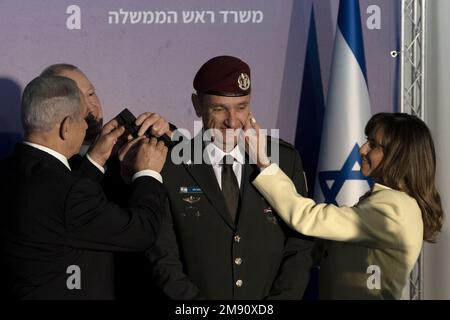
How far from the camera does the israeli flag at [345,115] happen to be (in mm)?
4059

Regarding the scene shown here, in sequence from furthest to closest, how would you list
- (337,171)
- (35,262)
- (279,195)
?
1. (337,171)
2. (279,195)
3. (35,262)

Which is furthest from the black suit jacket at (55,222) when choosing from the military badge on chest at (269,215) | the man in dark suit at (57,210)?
the military badge on chest at (269,215)

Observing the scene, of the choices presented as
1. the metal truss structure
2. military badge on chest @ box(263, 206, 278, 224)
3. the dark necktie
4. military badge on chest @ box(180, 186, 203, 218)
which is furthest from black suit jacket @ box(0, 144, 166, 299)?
the metal truss structure

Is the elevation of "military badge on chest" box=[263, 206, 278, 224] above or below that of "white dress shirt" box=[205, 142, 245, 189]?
below

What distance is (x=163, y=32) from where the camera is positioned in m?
4.27

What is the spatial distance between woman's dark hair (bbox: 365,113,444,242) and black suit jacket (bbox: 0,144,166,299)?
843 millimetres

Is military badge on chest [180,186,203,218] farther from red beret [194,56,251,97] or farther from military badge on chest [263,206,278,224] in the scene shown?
red beret [194,56,251,97]

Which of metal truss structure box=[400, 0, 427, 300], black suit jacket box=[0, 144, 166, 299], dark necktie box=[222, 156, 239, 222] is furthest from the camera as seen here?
metal truss structure box=[400, 0, 427, 300]

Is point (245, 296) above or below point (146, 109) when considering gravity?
below

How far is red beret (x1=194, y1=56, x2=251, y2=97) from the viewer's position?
3080 mm

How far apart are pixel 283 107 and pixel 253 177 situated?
1.23 metres

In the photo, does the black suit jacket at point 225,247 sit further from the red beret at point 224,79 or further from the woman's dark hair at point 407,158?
the woman's dark hair at point 407,158
